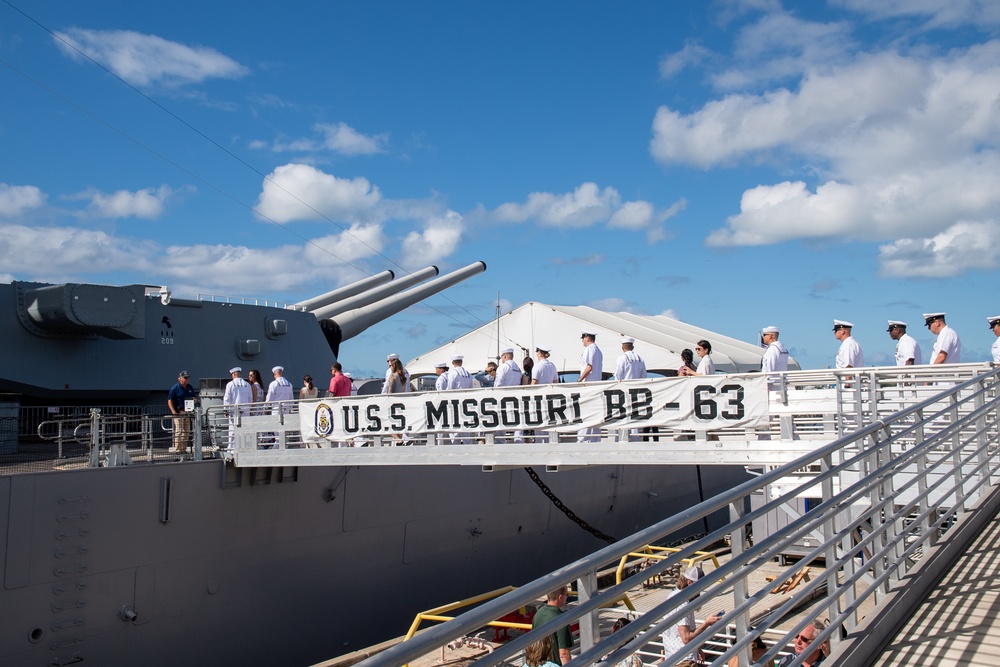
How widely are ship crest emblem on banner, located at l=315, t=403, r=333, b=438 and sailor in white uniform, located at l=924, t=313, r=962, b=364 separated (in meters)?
6.77

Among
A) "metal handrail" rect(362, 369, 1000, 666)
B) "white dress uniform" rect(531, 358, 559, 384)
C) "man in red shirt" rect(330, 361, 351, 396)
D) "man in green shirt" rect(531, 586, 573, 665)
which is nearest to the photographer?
"metal handrail" rect(362, 369, 1000, 666)

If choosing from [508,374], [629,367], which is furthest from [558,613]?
[508,374]

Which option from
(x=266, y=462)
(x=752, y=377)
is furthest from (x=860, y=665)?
(x=266, y=462)

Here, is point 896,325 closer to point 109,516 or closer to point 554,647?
point 554,647

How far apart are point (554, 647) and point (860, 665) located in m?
2.64

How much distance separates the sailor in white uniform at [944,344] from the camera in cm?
814

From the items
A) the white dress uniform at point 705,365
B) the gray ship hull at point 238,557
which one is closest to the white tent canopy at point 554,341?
the gray ship hull at point 238,557

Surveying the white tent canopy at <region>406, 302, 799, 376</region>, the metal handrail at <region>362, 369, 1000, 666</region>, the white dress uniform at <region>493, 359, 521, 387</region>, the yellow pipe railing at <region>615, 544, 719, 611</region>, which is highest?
the white tent canopy at <region>406, 302, 799, 376</region>

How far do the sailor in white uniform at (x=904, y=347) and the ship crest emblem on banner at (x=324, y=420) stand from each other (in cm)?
651

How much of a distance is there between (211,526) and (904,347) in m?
8.77

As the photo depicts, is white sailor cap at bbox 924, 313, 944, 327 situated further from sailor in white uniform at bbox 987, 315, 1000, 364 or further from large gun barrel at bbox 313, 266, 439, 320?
large gun barrel at bbox 313, 266, 439, 320

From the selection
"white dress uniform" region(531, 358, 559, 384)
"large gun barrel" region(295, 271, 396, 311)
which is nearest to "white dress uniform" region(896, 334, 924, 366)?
"white dress uniform" region(531, 358, 559, 384)

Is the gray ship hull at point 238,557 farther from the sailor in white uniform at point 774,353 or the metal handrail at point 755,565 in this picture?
the metal handrail at point 755,565

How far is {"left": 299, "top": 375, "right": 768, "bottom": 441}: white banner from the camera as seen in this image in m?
7.81
